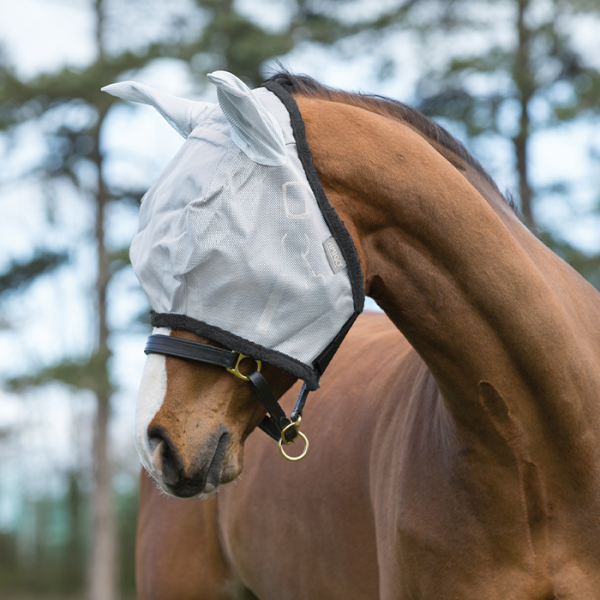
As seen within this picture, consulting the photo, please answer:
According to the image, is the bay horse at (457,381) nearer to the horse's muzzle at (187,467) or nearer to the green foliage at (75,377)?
the horse's muzzle at (187,467)

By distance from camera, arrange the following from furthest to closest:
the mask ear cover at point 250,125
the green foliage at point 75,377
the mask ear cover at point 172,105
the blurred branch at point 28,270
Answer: the blurred branch at point 28,270
the green foliage at point 75,377
the mask ear cover at point 172,105
the mask ear cover at point 250,125

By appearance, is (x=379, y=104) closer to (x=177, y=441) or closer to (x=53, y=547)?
(x=177, y=441)

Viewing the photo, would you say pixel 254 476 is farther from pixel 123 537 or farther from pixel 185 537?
pixel 123 537

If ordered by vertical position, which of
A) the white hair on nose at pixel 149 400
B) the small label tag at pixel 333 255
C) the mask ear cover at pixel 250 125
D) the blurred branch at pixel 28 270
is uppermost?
the blurred branch at pixel 28 270

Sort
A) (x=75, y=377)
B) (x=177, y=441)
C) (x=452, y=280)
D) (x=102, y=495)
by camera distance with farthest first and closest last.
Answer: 1. (x=102, y=495)
2. (x=75, y=377)
3. (x=452, y=280)
4. (x=177, y=441)

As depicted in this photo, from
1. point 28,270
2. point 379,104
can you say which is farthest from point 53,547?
point 379,104

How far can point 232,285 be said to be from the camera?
63.4 inches

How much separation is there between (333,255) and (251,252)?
0.20 meters

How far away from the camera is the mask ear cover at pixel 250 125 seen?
1543 mm

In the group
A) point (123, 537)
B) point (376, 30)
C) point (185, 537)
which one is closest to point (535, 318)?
point (185, 537)

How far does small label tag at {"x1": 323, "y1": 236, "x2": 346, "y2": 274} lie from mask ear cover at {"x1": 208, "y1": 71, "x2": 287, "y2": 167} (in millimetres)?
215

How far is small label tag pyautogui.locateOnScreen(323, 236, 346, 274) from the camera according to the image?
166 cm

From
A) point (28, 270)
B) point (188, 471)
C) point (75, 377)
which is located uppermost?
point (28, 270)

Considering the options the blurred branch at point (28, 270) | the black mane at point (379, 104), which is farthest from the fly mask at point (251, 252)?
the blurred branch at point (28, 270)
